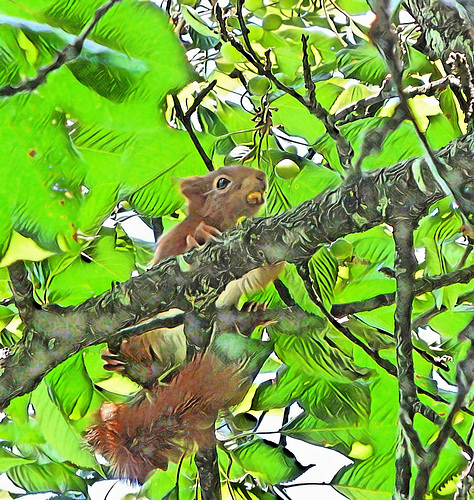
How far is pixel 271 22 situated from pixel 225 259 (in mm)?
365

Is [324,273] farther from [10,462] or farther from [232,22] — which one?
[10,462]

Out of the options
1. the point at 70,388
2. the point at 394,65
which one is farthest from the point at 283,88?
the point at 70,388

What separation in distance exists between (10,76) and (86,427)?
0.38m

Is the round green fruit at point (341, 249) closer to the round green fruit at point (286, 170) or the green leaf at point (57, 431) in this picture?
the round green fruit at point (286, 170)

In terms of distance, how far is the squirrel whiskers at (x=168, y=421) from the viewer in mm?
697

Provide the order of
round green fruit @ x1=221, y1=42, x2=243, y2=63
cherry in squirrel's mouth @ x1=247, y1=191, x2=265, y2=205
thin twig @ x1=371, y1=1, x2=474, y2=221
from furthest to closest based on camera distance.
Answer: cherry in squirrel's mouth @ x1=247, y1=191, x2=265, y2=205 → round green fruit @ x1=221, y1=42, x2=243, y2=63 → thin twig @ x1=371, y1=1, x2=474, y2=221

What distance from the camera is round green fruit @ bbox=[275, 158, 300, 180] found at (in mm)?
713

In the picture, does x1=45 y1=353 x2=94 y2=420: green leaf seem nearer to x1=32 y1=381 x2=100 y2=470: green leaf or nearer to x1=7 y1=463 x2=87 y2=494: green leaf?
x1=32 y1=381 x2=100 y2=470: green leaf

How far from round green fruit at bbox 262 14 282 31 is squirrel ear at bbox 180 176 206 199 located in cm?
21

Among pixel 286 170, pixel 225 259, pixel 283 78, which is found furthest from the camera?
pixel 283 78

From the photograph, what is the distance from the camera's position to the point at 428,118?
771 millimetres

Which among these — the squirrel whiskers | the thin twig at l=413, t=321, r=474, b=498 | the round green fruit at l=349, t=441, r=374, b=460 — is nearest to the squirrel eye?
the squirrel whiskers

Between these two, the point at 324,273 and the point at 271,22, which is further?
the point at 271,22

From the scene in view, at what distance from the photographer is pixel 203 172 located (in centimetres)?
78
